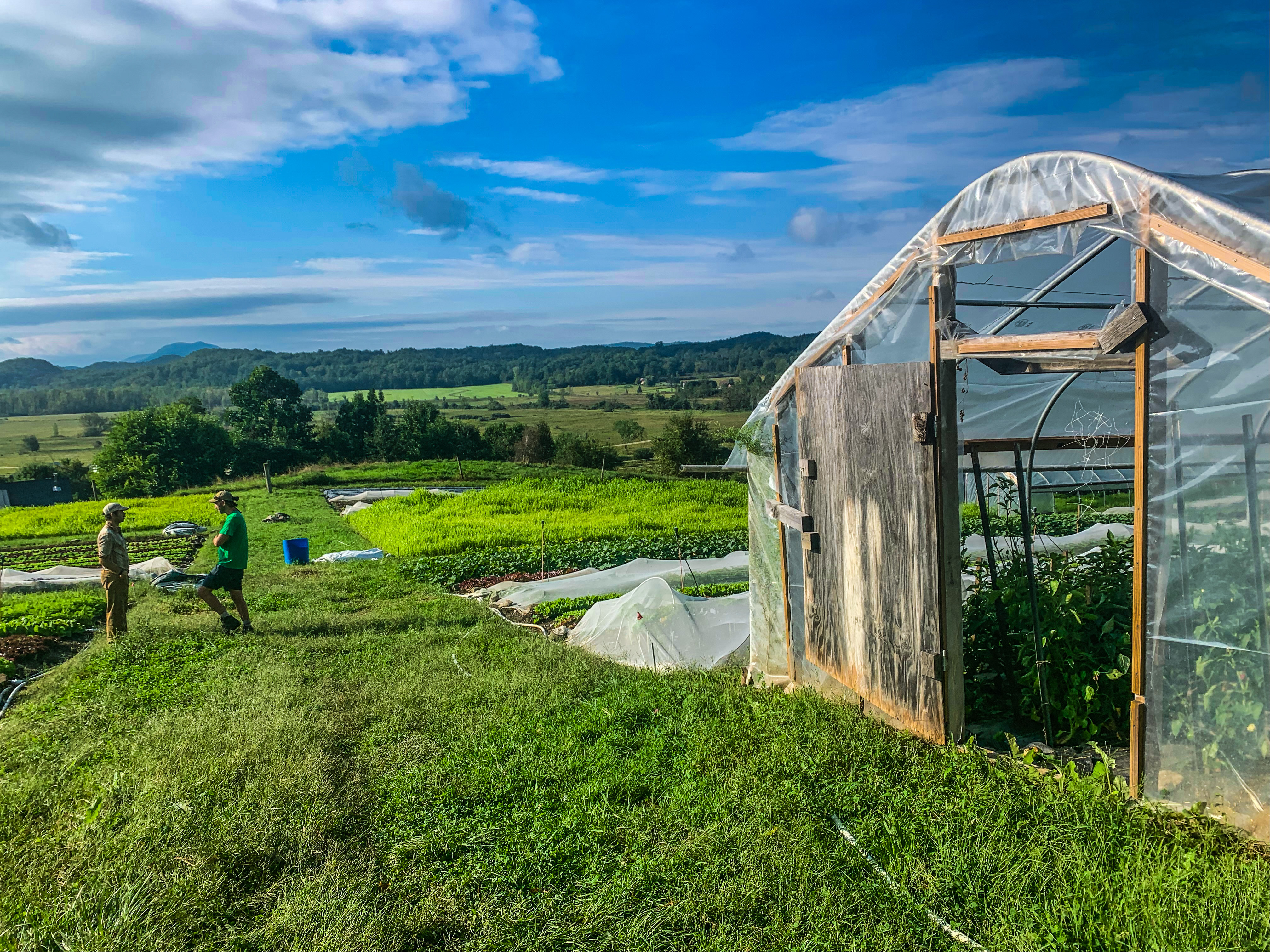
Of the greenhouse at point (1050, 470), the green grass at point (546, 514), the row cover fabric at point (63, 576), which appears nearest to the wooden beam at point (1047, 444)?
the greenhouse at point (1050, 470)

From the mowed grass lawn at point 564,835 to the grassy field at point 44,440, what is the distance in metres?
77.6

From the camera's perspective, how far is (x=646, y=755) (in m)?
5.31

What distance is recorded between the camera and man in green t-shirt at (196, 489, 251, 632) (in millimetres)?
9445

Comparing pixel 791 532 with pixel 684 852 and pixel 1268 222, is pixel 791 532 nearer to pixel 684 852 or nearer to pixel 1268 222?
pixel 684 852

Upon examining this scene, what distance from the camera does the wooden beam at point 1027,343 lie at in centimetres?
403

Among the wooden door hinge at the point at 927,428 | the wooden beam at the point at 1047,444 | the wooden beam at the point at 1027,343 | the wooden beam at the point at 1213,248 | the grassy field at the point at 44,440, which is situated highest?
the wooden beam at the point at 1213,248

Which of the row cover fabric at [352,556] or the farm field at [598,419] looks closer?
the row cover fabric at [352,556]

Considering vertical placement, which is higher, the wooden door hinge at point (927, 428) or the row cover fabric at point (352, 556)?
the wooden door hinge at point (927, 428)

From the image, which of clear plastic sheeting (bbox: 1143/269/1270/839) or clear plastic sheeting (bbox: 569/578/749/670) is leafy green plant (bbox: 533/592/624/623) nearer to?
clear plastic sheeting (bbox: 569/578/749/670)

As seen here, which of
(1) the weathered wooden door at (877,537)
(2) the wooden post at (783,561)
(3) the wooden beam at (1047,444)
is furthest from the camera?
(2) the wooden post at (783,561)

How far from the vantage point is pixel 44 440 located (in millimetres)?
101625

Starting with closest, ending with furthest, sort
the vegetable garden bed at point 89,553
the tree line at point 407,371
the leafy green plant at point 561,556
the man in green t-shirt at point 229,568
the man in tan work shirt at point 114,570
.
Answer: the man in tan work shirt at point 114,570 → the man in green t-shirt at point 229,568 → the leafy green plant at point 561,556 → the vegetable garden bed at point 89,553 → the tree line at point 407,371

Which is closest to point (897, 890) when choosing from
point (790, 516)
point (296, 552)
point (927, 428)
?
point (927, 428)

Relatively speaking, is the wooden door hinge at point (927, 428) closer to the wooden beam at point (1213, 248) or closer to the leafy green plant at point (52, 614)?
the wooden beam at point (1213, 248)
